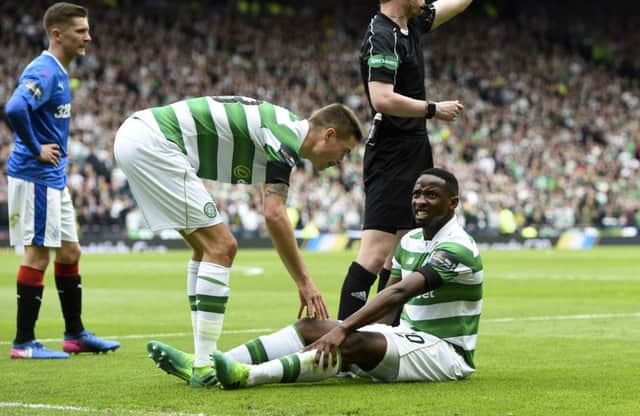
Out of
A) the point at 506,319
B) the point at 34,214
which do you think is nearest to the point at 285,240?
the point at 34,214

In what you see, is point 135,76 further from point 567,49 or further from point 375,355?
point 375,355

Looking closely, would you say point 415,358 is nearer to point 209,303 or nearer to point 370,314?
point 370,314

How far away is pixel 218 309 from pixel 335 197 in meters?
28.1

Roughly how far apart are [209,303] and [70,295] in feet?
8.46

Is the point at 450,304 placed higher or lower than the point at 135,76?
lower

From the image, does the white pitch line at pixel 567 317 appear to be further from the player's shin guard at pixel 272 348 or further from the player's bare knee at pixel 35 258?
the player's shin guard at pixel 272 348

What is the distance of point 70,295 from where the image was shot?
908cm

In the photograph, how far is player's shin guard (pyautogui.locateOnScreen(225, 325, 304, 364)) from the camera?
21.9 feet

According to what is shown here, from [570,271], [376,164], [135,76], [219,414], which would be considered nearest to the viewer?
[219,414]

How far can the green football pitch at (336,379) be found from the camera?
19.3ft

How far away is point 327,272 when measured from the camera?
2178 cm

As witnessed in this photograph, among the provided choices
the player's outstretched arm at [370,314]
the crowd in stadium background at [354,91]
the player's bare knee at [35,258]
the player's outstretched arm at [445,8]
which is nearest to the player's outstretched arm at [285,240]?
the player's outstretched arm at [370,314]

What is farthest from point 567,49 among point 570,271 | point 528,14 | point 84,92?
point 570,271

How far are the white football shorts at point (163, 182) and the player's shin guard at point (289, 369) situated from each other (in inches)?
36.0
